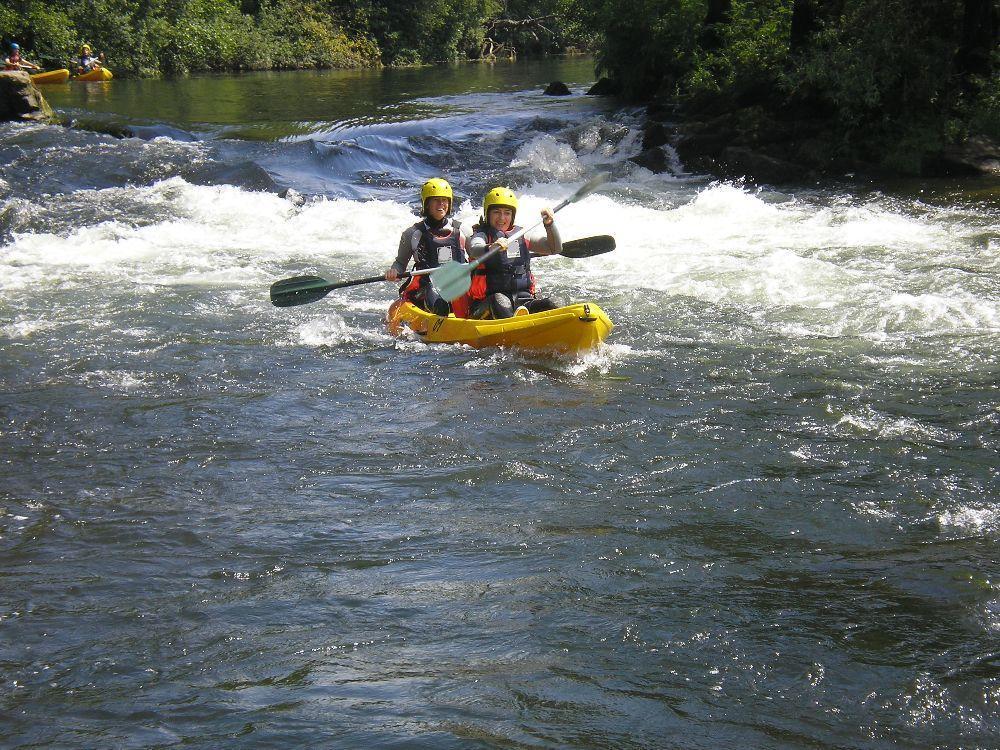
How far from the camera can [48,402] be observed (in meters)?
5.88

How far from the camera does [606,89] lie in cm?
2259

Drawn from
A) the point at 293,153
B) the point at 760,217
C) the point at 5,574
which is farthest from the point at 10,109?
the point at 5,574

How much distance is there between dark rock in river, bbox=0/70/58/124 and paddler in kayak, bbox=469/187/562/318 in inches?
463

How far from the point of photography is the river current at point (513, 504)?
2.87 metres

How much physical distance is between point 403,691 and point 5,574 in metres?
1.78

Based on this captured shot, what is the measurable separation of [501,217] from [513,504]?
10.6ft

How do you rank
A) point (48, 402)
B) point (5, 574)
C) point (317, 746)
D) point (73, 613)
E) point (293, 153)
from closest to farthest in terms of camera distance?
point (317, 746)
point (73, 613)
point (5, 574)
point (48, 402)
point (293, 153)

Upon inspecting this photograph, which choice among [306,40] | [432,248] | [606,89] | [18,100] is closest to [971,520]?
[432,248]

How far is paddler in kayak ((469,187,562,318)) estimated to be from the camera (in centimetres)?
700

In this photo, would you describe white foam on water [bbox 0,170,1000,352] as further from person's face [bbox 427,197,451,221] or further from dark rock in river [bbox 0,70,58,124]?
dark rock in river [bbox 0,70,58,124]

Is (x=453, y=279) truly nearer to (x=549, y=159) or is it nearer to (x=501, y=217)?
(x=501, y=217)

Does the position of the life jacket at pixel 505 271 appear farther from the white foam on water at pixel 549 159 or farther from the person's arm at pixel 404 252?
the white foam on water at pixel 549 159

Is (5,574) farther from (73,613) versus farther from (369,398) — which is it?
(369,398)

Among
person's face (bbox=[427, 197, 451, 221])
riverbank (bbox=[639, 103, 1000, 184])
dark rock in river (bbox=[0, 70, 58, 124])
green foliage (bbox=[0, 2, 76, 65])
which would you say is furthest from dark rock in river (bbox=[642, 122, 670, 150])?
green foliage (bbox=[0, 2, 76, 65])
